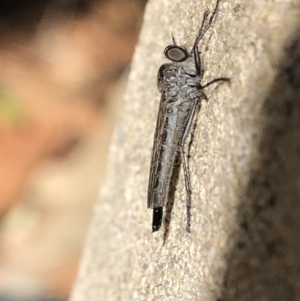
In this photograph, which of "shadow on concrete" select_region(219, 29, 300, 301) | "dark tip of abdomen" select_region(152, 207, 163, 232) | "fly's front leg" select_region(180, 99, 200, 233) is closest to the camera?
"shadow on concrete" select_region(219, 29, 300, 301)

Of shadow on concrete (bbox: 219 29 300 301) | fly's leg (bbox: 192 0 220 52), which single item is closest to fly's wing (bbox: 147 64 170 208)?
fly's leg (bbox: 192 0 220 52)

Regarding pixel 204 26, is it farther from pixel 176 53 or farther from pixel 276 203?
pixel 276 203

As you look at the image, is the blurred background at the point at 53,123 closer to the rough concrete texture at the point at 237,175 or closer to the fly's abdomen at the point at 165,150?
the rough concrete texture at the point at 237,175

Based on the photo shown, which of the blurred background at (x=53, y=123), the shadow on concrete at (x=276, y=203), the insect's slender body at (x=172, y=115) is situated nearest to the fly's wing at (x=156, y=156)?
the insect's slender body at (x=172, y=115)

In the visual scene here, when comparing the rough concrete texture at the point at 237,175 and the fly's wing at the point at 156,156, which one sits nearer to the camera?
the rough concrete texture at the point at 237,175

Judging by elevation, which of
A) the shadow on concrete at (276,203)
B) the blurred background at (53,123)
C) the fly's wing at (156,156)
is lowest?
the blurred background at (53,123)

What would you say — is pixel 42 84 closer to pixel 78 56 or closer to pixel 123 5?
pixel 78 56

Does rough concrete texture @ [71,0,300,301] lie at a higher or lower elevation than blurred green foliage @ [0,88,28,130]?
higher

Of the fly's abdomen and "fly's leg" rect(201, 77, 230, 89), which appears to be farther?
the fly's abdomen

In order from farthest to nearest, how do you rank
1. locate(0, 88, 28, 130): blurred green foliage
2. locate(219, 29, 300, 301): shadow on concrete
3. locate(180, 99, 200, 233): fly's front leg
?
locate(0, 88, 28, 130): blurred green foliage < locate(180, 99, 200, 233): fly's front leg < locate(219, 29, 300, 301): shadow on concrete

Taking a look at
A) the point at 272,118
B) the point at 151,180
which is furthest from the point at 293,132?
the point at 151,180

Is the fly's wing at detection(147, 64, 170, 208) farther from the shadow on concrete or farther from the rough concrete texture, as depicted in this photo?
the shadow on concrete
